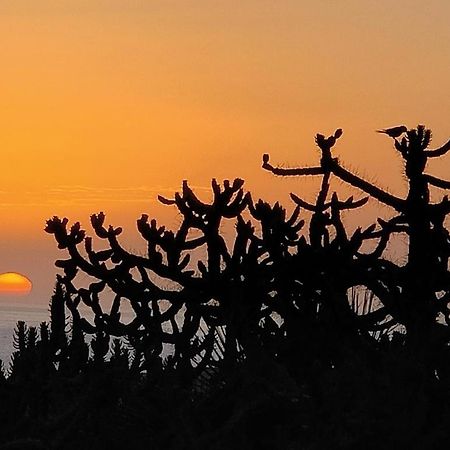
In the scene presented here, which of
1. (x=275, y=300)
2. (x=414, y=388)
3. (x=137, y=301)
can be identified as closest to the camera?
(x=414, y=388)

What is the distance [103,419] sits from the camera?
4656mm

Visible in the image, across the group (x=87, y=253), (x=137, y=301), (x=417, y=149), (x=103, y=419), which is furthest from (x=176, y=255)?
(x=103, y=419)

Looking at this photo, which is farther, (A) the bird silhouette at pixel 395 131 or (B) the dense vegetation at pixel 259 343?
(A) the bird silhouette at pixel 395 131

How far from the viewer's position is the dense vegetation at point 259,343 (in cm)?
398

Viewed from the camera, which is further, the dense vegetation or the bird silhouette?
the bird silhouette

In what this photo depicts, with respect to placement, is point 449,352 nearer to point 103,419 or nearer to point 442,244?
point 103,419

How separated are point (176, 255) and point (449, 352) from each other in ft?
14.6

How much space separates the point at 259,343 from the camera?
4.93 metres

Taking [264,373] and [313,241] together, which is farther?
[313,241]

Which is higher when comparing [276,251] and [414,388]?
[276,251]

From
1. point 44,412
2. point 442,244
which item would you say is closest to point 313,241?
point 442,244

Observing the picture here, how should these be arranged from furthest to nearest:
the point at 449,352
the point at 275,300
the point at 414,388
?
the point at 275,300 < the point at 449,352 < the point at 414,388

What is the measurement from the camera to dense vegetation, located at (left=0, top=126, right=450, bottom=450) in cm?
398

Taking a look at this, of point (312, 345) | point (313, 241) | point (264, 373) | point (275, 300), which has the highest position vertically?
point (313, 241)
